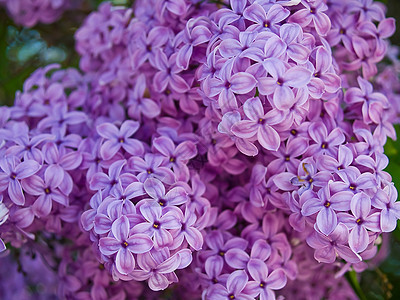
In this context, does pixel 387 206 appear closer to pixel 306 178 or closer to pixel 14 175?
pixel 306 178

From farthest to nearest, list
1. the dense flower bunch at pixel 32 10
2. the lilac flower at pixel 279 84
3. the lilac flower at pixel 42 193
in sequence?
the dense flower bunch at pixel 32 10 < the lilac flower at pixel 42 193 < the lilac flower at pixel 279 84

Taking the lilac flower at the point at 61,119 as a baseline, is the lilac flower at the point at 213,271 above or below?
below

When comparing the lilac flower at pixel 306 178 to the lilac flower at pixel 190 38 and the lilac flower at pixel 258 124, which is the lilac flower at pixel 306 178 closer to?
the lilac flower at pixel 258 124

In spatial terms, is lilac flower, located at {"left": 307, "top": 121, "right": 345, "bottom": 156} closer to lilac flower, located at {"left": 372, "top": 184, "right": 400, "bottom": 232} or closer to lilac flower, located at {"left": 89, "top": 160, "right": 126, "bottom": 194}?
lilac flower, located at {"left": 372, "top": 184, "right": 400, "bottom": 232}

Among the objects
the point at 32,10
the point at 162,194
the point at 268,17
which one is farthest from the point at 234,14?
the point at 32,10

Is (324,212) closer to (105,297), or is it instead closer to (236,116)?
(236,116)

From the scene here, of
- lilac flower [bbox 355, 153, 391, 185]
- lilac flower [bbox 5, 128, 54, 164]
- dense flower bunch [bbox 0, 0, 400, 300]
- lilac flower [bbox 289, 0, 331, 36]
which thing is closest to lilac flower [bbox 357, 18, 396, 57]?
dense flower bunch [bbox 0, 0, 400, 300]

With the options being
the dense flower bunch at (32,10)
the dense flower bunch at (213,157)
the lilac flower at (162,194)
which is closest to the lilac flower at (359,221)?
the dense flower bunch at (213,157)
